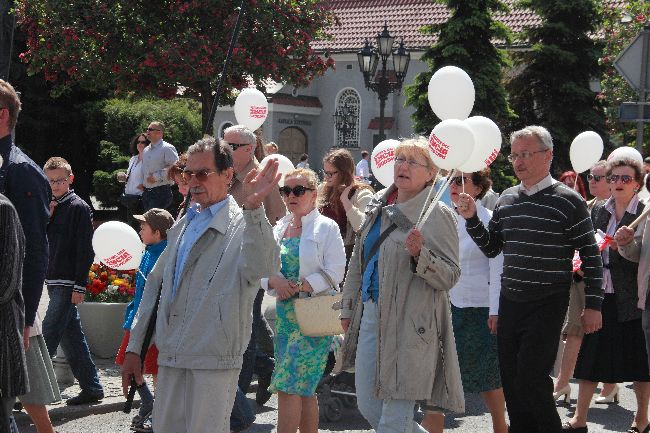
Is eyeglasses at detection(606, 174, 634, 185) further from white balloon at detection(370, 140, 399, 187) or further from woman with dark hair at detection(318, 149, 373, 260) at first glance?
woman with dark hair at detection(318, 149, 373, 260)

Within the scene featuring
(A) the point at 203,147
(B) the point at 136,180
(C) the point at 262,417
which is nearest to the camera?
(A) the point at 203,147

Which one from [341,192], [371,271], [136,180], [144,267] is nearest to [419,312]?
[371,271]

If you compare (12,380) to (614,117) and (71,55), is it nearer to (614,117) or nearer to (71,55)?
(71,55)

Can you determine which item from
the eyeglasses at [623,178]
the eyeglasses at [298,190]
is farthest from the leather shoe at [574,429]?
the eyeglasses at [298,190]

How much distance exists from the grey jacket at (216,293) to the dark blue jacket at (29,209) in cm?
66

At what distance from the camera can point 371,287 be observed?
605 cm

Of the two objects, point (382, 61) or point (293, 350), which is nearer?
point (293, 350)

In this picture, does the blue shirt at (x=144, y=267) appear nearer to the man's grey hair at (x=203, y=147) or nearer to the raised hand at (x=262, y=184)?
the man's grey hair at (x=203, y=147)

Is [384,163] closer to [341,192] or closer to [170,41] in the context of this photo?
[341,192]

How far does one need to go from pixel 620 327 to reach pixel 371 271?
9.54 feet

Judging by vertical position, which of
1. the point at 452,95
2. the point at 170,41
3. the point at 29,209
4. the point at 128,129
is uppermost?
the point at 170,41

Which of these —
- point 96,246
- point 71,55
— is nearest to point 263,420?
point 96,246

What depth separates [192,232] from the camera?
5.21m

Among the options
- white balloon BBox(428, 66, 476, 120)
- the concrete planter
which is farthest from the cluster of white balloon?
the concrete planter
